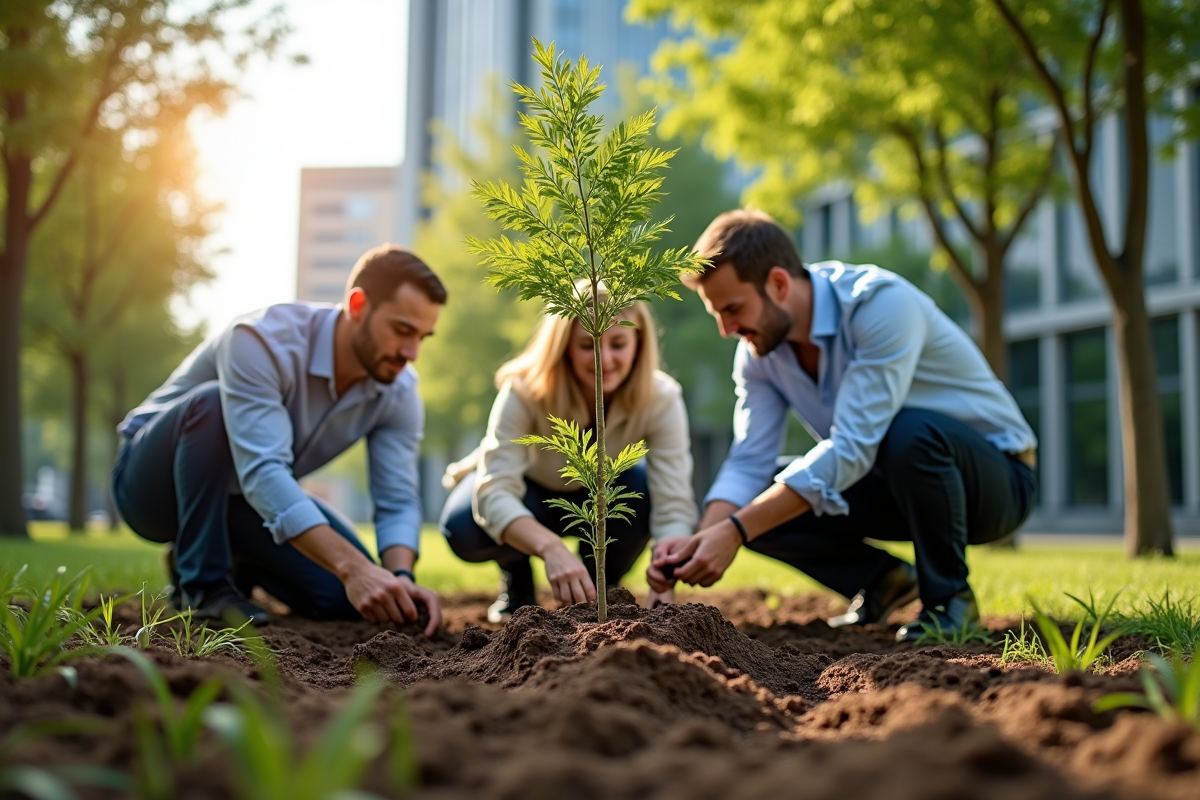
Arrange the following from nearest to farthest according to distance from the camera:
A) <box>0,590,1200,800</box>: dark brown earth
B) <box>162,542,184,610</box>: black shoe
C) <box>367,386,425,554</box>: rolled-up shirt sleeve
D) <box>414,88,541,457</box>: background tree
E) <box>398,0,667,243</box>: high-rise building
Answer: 1. <box>0,590,1200,800</box>: dark brown earth
2. <box>162,542,184,610</box>: black shoe
3. <box>367,386,425,554</box>: rolled-up shirt sleeve
4. <box>414,88,541,457</box>: background tree
5. <box>398,0,667,243</box>: high-rise building

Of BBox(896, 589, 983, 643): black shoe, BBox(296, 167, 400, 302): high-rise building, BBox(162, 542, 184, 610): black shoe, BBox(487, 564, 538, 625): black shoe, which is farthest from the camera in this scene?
BBox(296, 167, 400, 302): high-rise building

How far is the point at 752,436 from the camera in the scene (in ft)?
13.7

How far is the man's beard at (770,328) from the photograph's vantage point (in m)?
3.81

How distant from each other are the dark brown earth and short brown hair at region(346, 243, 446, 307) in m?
1.67

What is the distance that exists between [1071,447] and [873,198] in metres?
11.6

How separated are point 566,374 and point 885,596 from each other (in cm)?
171

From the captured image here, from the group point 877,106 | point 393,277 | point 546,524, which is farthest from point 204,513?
point 877,106

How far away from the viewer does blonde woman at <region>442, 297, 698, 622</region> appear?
3934mm

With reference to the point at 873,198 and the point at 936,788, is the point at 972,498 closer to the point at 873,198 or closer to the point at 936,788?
the point at 936,788

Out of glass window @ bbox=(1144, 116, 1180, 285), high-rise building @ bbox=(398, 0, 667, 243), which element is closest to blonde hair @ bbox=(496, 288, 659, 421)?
glass window @ bbox=(1144, 116, 1180, 285)

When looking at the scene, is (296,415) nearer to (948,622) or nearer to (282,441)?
(282,441)

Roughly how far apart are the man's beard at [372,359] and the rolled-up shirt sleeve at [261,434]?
1.15 feet

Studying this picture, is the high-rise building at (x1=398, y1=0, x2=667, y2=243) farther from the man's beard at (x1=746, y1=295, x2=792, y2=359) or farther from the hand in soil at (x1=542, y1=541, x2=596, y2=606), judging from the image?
the hand in soil at (x1=542, y1=541, x2=596, y2=606)

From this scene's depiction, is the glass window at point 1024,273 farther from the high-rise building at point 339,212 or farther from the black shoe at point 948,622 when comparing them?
the high-rise building at point 339,212
